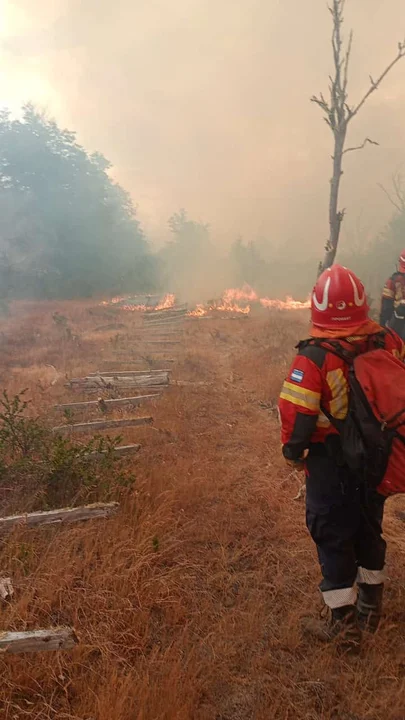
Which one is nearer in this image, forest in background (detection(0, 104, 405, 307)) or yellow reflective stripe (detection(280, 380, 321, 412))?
yellow reflective stripe (detection(280, 380, 321, 412))

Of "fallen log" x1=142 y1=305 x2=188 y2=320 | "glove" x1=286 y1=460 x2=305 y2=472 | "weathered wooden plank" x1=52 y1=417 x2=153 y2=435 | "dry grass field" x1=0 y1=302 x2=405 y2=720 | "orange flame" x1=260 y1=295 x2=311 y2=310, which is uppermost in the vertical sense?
"glove" x1=286 y1=460 x2=305 y2=472

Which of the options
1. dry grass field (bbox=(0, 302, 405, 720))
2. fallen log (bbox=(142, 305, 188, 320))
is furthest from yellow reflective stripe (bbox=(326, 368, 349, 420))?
fallen log (bbox=(142, 305, 188, 320))

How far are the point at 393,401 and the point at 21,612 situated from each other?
256 centimetres

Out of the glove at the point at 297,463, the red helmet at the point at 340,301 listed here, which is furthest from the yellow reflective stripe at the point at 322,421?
the red helmet at the point at 340,301

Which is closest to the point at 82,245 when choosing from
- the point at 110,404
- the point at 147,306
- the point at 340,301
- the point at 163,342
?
the point at 147,306

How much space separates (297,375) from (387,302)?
4.43 m

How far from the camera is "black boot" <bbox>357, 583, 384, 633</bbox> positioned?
2629 mm

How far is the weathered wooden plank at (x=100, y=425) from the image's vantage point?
586cm

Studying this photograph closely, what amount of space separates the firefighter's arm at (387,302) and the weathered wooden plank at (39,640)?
5364 mm

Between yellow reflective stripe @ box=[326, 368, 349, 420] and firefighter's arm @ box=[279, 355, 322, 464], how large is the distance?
0.20ft

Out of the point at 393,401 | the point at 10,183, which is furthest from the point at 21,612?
the point at 10,183

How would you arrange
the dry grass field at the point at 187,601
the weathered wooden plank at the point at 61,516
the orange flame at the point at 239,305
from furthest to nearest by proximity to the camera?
the orange flame at the point at 239,305
the weathered wooden plank at the point at 61,516
the dry grass field at the point at 187,601

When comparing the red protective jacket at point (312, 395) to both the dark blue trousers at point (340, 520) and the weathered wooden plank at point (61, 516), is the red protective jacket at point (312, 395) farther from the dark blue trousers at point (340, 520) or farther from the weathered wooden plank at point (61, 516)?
the weathered wooden plank at point (61, 516)

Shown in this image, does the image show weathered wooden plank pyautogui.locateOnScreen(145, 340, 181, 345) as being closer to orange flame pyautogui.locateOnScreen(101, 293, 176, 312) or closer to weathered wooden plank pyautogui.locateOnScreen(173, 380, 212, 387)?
weathered wooden plank pyautogui.locateOnScreen(173, 380, 212, 387)
